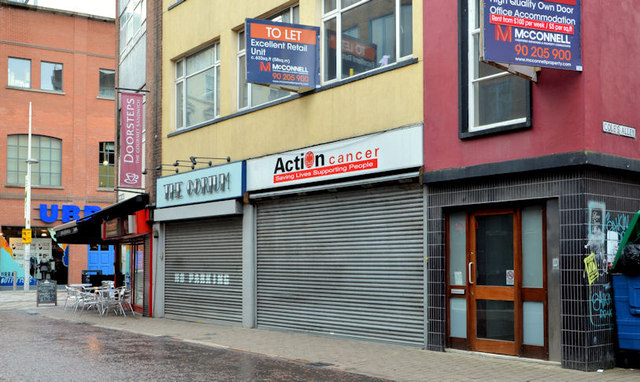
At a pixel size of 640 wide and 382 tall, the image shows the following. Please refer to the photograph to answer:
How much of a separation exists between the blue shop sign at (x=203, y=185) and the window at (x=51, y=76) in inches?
832

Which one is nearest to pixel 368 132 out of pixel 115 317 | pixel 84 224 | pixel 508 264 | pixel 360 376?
pixel 508 264

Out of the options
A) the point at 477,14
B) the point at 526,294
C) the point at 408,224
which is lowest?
the point at 526,294

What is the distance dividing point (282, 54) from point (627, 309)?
25.2ft

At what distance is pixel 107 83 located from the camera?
39469 mm

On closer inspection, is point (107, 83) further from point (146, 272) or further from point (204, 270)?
point (204, 270)

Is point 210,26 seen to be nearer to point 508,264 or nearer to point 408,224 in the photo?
point 408,224

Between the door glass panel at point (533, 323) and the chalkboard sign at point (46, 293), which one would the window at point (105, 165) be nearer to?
the chalkboard sign at point (46, 293)

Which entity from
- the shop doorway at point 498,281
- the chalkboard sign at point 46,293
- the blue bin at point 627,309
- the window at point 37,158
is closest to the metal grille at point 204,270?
the shop doorway at point 498,281

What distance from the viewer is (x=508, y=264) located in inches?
411

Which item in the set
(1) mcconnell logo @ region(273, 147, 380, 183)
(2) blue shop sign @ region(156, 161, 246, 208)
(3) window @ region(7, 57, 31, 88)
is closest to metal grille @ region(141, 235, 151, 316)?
(2) blue shop sign @ region(156, 161, 246, 208)

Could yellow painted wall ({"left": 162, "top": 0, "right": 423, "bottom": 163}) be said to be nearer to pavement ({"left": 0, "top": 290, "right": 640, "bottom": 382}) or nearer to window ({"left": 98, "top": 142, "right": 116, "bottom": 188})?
pavement ({"left": 0, "top": 290, "right": 640, "bottom": 382})

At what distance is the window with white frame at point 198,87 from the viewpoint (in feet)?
59.0

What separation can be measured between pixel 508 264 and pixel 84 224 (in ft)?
51.2

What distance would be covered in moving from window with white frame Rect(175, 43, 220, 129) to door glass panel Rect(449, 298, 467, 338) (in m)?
8.85
